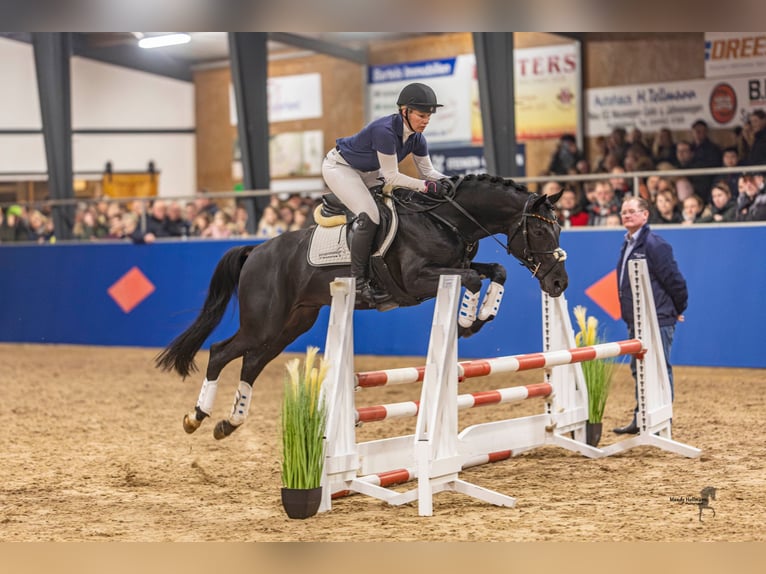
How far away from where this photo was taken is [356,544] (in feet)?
11.7

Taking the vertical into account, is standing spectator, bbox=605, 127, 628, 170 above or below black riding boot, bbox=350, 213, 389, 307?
above

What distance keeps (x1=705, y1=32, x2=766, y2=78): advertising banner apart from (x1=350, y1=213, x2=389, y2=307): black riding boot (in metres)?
8.23

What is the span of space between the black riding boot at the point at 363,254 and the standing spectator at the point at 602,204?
4.59 m

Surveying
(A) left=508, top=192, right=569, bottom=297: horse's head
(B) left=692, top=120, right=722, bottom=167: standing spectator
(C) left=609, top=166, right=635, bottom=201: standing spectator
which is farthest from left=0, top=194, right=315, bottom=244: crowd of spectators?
(A) left=508, top=192, right=569, bottom=297: horse's head

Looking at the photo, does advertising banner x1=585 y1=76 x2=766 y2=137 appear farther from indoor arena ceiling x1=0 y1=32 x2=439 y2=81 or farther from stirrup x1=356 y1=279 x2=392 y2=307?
stirrup x1=356 y1=279 x2=392 y2=307

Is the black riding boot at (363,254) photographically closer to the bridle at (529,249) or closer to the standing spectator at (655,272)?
the bridle at (529,249)

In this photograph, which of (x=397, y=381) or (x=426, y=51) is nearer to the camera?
(x=397, y=381)

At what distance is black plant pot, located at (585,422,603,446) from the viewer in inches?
227

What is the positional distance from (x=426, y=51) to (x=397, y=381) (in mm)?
11845

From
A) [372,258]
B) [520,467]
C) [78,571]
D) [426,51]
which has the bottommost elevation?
[520,467]

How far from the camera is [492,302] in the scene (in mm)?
4723

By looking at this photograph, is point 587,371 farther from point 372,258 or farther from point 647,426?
point 372,258

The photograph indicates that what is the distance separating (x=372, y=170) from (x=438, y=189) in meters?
0.44
